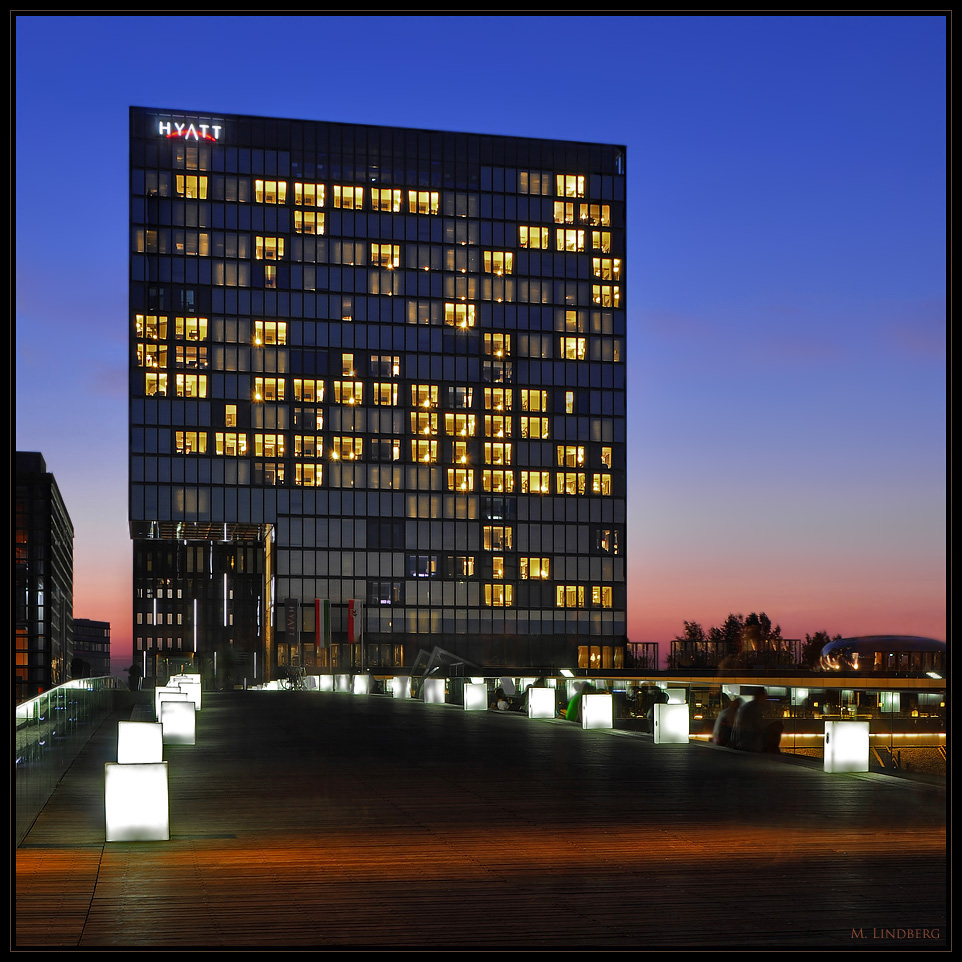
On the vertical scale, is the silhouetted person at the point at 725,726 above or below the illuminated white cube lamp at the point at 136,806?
below

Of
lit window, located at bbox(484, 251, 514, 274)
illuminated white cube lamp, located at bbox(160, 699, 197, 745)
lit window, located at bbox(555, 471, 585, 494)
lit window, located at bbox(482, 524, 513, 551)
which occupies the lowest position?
illuminated white cube lamp, located at bbox(160, 699, 197, 745)

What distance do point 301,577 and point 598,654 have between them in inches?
1265

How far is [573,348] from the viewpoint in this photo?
5330 inches

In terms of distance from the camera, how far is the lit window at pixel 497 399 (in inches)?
5241

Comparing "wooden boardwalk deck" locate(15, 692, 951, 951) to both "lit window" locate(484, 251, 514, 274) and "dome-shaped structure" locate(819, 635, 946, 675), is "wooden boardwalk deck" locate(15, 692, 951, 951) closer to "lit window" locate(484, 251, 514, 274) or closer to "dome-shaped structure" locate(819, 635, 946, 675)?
"lit window" locate(484, 251, 514, 274)

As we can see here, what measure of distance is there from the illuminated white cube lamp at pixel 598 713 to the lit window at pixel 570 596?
349ft

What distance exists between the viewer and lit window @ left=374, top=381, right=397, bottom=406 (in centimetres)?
13088

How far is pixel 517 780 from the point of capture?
1742cm

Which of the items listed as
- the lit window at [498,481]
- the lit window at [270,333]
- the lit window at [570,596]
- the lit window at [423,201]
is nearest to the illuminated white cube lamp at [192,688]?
the lit window at [270,333]

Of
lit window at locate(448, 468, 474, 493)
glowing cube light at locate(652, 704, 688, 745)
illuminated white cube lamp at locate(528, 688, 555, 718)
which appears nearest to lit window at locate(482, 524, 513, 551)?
lit window at locate(448, 468, 474, 493)

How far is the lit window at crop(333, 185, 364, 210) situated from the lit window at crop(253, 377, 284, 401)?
63.0ft

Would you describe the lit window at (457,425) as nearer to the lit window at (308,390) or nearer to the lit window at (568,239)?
the lit window at (308,390)

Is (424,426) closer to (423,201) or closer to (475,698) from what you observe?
(423,201)

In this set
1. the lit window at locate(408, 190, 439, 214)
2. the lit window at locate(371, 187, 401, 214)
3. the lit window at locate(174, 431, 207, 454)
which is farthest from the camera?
the lit window at locate(408, 190, 439, 214)
